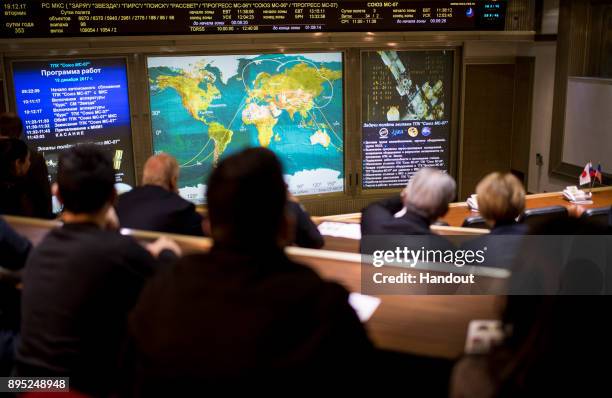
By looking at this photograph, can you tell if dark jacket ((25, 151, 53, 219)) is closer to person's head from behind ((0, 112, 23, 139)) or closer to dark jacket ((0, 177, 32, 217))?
dark jacket ((0, 177, 32, 217))

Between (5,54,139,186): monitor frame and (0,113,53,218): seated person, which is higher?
(5,54,139,186): monitor frame

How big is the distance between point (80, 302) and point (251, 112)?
402 centimetres

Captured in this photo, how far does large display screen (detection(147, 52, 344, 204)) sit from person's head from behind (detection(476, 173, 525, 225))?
3132 millimetres

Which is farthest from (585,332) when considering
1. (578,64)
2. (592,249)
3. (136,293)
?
(578,64)

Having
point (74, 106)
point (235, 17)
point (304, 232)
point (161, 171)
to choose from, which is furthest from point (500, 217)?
point (74, 106)

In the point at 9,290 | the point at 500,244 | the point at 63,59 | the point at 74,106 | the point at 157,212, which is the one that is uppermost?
the point at 63,59

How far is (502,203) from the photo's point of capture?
2.59 metres

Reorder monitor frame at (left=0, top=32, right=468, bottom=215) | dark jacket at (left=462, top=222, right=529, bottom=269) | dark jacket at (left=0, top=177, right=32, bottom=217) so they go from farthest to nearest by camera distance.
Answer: monitor frame at (left=0, top=32, right=468, bottom=215) < dark jacket at (left=0, top=177, right=32, bottom=217) < dark jacket at (left=462, top=222, right=529, bottom=269)

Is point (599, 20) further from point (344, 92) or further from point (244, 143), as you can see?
point (244, 143)

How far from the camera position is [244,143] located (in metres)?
5.69

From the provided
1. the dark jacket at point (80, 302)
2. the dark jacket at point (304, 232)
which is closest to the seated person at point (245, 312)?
the dark jacket at point (80, 302)

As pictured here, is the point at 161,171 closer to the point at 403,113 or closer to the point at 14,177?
the point at 14,177

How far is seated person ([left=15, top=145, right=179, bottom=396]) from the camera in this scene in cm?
176

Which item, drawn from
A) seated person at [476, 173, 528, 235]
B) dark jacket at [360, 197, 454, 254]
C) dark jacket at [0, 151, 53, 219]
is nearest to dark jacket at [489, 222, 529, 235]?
seated person at [476, 173, 528, 235]
